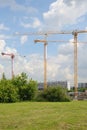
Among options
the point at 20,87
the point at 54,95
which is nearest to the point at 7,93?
the point at 20,87

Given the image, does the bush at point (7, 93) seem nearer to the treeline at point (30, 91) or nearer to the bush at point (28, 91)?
the treeline at point (30, 91)

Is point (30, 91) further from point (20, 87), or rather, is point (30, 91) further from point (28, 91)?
point (20, 87)

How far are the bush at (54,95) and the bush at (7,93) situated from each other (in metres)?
5.21

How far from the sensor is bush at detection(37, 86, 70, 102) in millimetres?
57219

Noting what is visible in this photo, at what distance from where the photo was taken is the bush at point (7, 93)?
53075 mm

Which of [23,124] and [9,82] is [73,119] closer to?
[23,124]

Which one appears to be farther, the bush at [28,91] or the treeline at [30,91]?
the bush at [28,91]

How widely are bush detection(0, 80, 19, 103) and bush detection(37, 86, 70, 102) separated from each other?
5.21 metres

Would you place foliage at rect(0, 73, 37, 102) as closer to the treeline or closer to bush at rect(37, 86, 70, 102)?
the treeline

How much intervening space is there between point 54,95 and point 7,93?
810cm

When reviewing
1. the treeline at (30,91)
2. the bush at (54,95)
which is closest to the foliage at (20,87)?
the treeline at (30,91)

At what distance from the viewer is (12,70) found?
100188 mm

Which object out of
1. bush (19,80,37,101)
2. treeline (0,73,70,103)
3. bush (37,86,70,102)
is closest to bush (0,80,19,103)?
treeline (0,73,70,103)

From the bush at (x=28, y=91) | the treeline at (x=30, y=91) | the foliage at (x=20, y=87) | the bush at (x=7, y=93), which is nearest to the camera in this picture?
the bush at (x=7, y=93)
